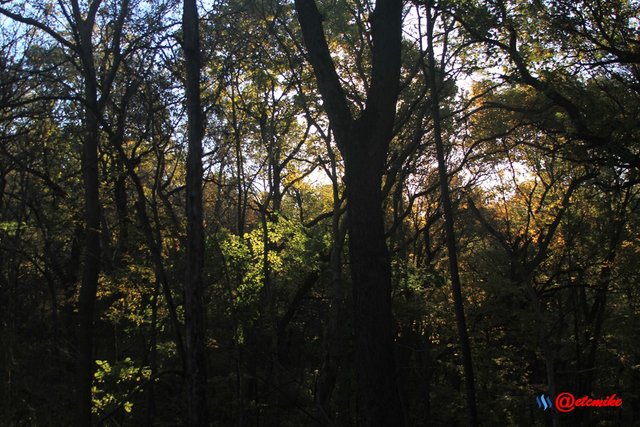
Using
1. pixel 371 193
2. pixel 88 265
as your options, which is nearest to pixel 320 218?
pixel 88 265

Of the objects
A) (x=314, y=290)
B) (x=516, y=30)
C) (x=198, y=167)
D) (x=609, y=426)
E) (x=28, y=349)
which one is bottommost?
(x=609, y=426)

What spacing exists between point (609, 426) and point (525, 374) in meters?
8.44

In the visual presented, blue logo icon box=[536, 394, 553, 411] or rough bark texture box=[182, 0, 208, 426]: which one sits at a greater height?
Result: rough bark texture box=[182, 0, 208, 426]

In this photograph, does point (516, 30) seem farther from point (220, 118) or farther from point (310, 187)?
point (310, 187)

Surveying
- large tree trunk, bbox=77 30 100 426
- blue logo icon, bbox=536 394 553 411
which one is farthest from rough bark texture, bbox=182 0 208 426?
blue logo icon, bbox=536 394 553 411

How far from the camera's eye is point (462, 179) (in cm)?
2200

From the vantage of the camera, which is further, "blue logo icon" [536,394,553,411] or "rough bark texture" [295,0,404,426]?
"blue logo icon" [536,394,553,411]

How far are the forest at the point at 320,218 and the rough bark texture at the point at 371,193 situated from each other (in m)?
0.02

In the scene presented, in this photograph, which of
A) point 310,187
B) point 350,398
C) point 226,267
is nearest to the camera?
point 226,267

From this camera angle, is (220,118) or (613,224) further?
(613,224)

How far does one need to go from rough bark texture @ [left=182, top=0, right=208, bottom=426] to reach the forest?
3 centimetres

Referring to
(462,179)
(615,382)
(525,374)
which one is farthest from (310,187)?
(615,382)

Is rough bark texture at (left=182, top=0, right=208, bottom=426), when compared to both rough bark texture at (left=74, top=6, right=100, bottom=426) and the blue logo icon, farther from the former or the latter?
the blue logo icon

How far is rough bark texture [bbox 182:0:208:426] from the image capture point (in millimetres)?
7418
